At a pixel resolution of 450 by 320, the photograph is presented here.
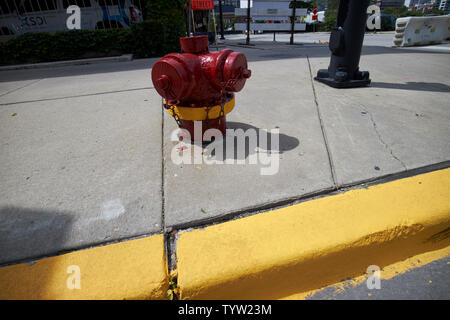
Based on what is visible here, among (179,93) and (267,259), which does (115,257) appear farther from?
(179,93)

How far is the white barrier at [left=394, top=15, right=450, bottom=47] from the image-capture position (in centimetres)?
958

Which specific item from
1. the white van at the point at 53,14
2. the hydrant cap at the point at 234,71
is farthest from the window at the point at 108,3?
the hydrant cap at the point at 234,71

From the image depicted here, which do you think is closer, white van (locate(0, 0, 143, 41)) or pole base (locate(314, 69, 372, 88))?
pole base (locate(314, 69, 372, 88))

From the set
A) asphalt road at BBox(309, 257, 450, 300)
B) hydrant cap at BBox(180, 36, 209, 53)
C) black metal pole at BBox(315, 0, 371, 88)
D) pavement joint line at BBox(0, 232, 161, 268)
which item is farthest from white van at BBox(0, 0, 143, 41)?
asphalt road at BBox(309, 257, 450, 300)

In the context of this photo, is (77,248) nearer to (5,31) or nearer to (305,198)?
Answer: (305,198)

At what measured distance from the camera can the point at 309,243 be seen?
1174mm

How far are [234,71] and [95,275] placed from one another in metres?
1.44

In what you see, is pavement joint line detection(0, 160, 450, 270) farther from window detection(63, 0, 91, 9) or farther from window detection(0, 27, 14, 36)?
window detection(0, 27, 14, 36)

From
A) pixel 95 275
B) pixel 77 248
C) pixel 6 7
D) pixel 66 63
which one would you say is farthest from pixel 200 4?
pixel 95 275

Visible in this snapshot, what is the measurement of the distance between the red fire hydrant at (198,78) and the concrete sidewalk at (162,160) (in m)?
0.42

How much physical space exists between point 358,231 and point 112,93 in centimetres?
356

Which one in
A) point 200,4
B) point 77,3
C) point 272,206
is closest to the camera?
point 272,206

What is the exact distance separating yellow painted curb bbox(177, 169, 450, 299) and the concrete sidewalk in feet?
0.53

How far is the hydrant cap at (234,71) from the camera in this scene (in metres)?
1.67
